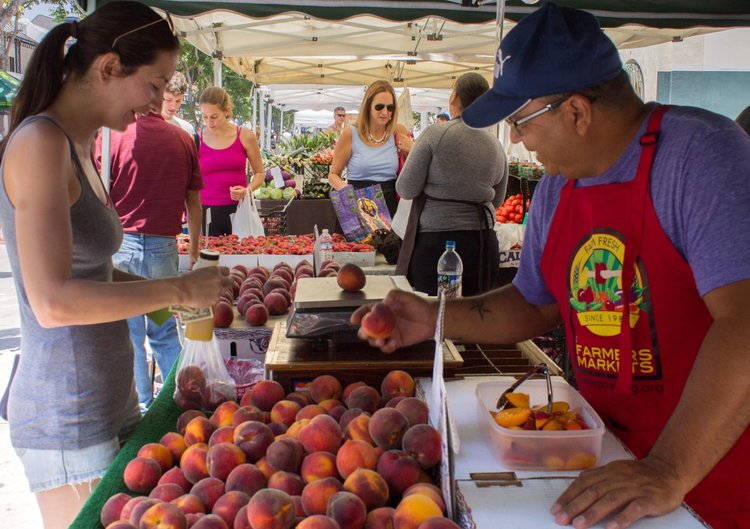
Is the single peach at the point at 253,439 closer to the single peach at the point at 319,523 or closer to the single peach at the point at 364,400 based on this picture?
the single peach at the point at 364,400

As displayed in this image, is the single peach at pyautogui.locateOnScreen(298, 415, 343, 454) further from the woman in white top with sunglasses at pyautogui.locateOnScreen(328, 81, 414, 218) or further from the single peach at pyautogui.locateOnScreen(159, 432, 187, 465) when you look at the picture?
the woman in white top with sunglasses at pyautogui.locateOnScreen(328, 81, 414, 218)

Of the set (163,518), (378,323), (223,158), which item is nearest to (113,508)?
(163,518)

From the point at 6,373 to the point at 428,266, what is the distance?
3.40m

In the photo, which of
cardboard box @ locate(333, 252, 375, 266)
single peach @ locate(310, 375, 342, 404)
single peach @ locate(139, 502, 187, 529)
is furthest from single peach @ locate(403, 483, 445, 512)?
cardboard box @ locate(333, 252, 375, 266)

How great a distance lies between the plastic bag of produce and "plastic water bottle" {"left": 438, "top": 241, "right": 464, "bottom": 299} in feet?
7.00

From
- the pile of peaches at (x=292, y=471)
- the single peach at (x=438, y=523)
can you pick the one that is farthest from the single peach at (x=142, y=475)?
the single peach at (x=438, y=523)

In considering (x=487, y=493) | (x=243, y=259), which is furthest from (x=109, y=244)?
(x=243, y=259)

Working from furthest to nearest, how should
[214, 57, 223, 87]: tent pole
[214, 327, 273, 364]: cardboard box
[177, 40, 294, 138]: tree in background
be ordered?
[177, 40, 294, 138]: tree in background < [214, 57, 223, 87]: tent pole < [214, 327, 273, 364]: cardboard box

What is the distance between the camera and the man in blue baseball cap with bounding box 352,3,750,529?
1270mm

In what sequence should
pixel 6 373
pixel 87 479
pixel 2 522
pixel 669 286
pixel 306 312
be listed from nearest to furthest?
1. pixel 669 286
2. pixel 87 479
3. pixel 306 312
4. pixel 2 522
5. pixel 6 373

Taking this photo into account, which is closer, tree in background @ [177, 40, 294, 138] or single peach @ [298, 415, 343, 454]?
single peach @ [298, 415, 343, 454]

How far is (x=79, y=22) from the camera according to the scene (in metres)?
1.82

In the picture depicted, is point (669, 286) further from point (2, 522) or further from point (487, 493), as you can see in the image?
point (2, 522)

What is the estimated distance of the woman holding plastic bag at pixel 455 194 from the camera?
13.0 ft
